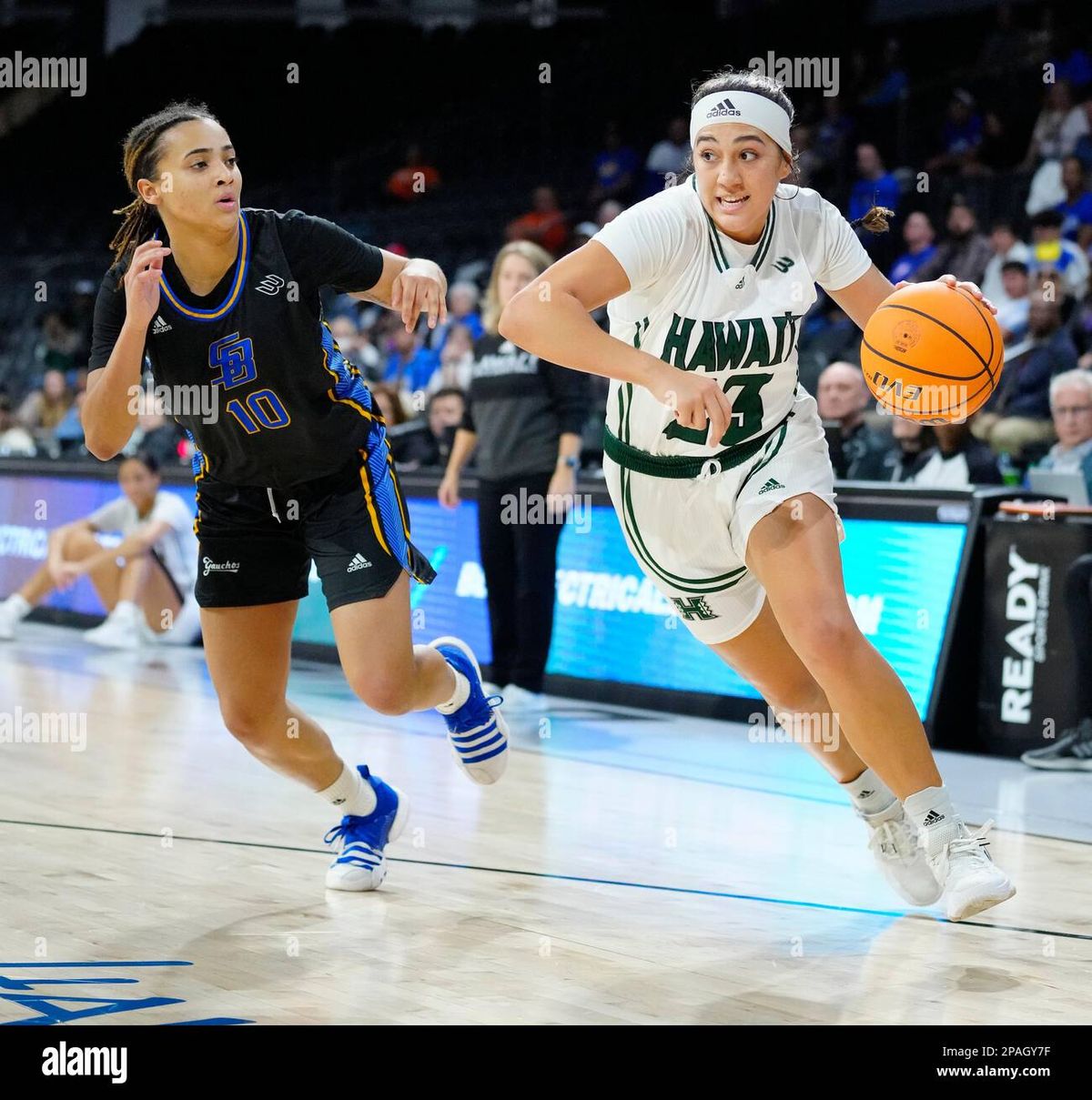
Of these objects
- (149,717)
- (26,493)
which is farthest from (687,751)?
(26,493)

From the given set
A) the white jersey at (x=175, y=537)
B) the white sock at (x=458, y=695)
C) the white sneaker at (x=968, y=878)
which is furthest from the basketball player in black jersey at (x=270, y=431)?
the white jersey at (x=175, y=537)

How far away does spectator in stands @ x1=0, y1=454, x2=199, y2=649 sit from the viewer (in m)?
11.0

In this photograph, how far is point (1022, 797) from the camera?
20.1ft

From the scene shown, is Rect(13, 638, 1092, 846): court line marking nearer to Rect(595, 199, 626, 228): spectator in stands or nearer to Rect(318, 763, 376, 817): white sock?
Rect(318, 763, 376, 817): white sock

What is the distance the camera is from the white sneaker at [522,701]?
818 centimetres

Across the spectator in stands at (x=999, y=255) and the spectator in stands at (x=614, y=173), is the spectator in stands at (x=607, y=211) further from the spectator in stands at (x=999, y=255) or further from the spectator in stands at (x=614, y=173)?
the spectator in stands at (x=999, y=255)

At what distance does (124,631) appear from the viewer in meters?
11.0

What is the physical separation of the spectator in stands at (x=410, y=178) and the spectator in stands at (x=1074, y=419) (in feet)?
37.0

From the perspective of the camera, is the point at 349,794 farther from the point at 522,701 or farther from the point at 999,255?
the point at 999,255

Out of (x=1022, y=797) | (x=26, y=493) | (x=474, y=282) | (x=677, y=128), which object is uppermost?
(x=677, y=128)

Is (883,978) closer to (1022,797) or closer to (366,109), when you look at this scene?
(1022,797)

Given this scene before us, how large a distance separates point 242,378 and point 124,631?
286 inches

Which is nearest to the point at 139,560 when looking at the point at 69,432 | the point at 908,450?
the point at 69,432

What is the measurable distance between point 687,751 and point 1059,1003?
391 cm
